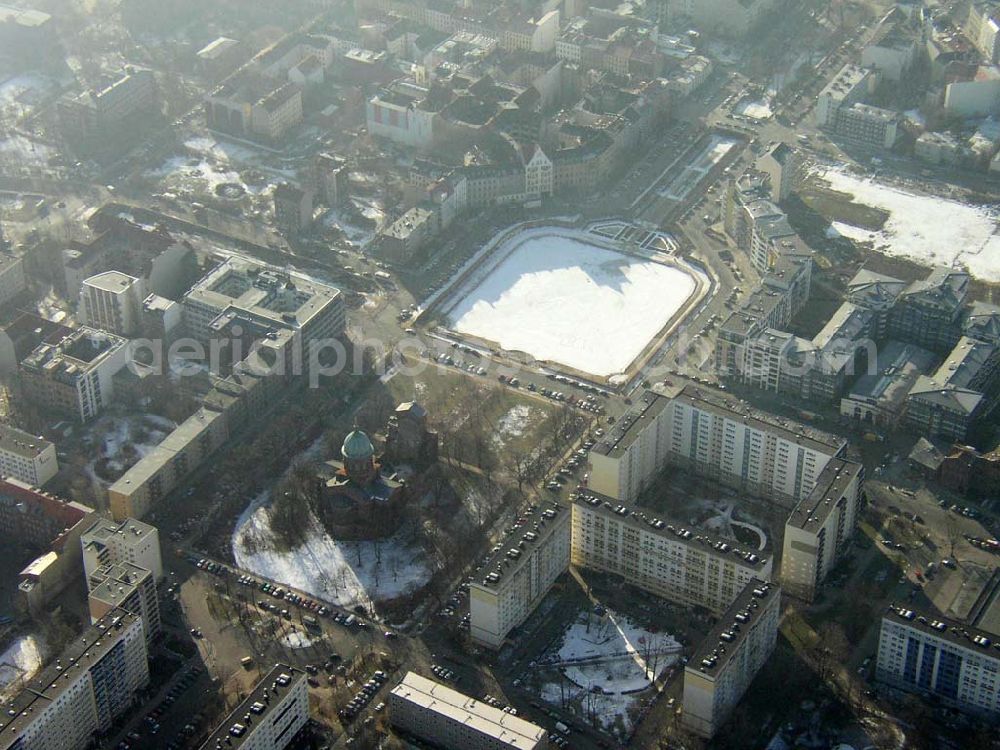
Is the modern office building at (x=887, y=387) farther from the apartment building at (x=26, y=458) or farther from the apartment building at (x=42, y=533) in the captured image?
the apartment building at (x=26, y=458)

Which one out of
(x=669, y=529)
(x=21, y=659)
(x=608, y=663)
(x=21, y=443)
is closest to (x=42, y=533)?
(x=21, y=443)

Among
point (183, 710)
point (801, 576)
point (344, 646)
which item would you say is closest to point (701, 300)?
point (801, 576)

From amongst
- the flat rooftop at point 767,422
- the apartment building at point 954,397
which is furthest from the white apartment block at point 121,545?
the apartment building at point 954,397

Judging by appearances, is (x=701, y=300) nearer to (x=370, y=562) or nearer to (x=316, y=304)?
(x=316, y=304)

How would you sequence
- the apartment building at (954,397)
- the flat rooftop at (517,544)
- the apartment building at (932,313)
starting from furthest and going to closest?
the apartment building at (932,313) → the apartment building at (954,397) → the flat rooftop at (517,544)

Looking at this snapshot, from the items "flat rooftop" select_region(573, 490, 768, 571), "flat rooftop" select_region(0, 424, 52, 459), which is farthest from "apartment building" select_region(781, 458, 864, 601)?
"flat rooftop" select_region(0, 424, 52, 459)

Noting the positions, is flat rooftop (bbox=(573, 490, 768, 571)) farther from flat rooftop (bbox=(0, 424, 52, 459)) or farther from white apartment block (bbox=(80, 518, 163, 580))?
flat rooftop (bbox=(0, 424, 52, 459))

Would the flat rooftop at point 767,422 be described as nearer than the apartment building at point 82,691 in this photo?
No

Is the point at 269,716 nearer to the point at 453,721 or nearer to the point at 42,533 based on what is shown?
the point at 453,721
